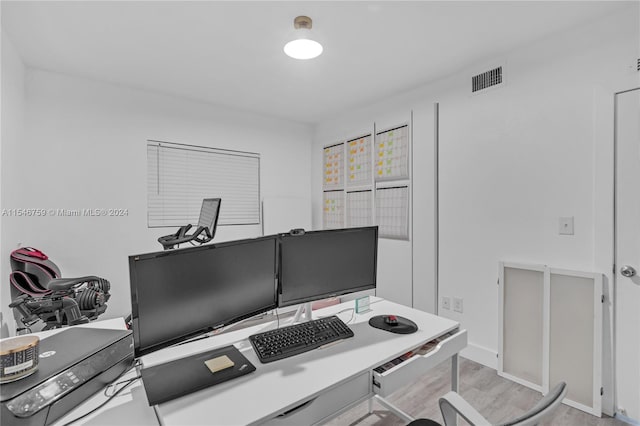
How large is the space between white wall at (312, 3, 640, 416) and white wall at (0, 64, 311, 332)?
2.91 meters

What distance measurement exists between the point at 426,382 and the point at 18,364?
2484 millimetres

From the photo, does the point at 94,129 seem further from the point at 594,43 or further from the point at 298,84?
the point at 594,43

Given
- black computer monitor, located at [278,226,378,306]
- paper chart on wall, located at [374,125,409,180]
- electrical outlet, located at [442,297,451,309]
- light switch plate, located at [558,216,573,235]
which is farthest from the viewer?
paper chart on wall, located at [374,125,409,180]

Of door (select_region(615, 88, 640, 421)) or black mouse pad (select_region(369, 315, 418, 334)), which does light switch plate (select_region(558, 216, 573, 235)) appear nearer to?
door (select_region(615, 88, 640, 421))

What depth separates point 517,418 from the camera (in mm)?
776

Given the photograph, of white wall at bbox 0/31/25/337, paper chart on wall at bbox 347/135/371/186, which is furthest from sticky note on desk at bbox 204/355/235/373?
paper chart on wall at bbox 347/135/371/186

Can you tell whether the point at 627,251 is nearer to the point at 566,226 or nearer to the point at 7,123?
the point at 566,226

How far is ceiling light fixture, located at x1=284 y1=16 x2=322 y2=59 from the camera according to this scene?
212 cm

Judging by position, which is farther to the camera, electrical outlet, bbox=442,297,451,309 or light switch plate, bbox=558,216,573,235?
electrical outlet, bbox=442,297,451,309

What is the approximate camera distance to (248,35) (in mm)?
2352

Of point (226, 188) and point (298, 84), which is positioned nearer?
point (298, 84)

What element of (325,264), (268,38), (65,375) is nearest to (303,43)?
(268,38)

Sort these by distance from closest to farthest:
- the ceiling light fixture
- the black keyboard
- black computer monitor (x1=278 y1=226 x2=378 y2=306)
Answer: the black keyboard → black computer monitor (x1=278 y1=226 x2=378 y2=306) → the ceiling light fixture

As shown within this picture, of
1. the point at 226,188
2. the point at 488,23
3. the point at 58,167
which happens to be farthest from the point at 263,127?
the point at 488,23
